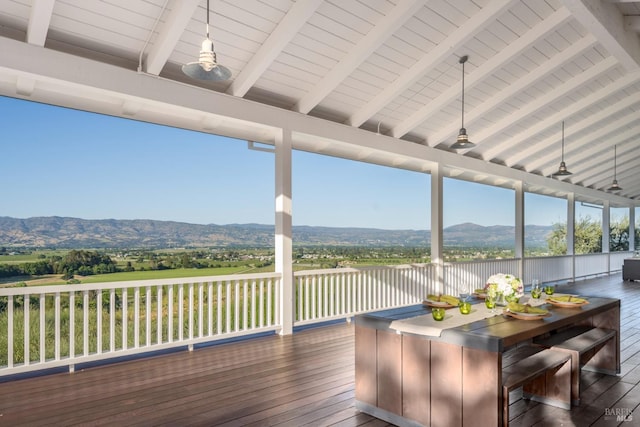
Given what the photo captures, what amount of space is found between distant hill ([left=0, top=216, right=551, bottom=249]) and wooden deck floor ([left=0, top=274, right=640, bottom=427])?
2.06 meters

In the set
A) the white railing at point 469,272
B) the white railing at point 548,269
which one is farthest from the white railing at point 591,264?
the white railing at point 469,272

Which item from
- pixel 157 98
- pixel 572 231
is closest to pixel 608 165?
pixel 572 231

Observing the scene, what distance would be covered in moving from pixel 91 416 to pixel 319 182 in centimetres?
747

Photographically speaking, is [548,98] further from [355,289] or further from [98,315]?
[98,315]

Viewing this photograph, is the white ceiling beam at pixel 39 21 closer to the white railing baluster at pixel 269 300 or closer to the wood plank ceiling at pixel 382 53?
the wood plank ceiling at pixel 382 53

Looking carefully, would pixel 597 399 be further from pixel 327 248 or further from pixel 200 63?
pixel 327 248

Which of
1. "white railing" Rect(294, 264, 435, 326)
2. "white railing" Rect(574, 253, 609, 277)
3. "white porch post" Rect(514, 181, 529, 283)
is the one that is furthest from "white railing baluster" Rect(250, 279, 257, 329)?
"white railing" Rect(574, 253, 609, 277)

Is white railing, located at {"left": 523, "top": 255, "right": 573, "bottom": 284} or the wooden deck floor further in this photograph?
white railing, located at {"left": 523, "top": 255, "right": 573, "bottom": 284}

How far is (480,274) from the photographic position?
29.2 feet

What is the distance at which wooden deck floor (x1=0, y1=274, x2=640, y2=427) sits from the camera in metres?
2.88

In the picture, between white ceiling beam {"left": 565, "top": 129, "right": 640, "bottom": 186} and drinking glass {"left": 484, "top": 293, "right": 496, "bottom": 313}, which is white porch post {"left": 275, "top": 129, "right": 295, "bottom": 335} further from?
white ceiling beam {"left": 565, "top": 129, "right": 640, "bottom": 186}

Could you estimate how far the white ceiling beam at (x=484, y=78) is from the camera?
4.84 metres

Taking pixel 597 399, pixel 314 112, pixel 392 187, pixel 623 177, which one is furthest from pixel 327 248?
pixel 623 177

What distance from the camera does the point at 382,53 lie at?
4918 millimetres
